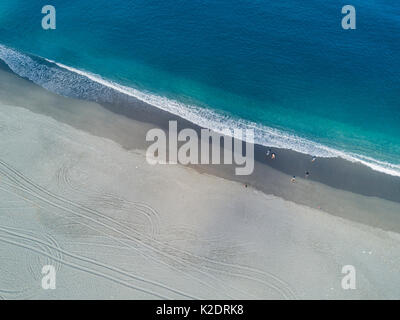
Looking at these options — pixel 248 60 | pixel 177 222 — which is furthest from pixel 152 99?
pixel 177 222

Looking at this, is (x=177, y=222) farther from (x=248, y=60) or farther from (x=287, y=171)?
(x=248, y=60)

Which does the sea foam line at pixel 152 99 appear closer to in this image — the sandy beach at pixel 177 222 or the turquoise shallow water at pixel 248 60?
the turquoise shallow water at pixel 248 60

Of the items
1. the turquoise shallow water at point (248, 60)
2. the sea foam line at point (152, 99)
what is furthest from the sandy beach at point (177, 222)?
the turquoise shallow water at point (248, 60)

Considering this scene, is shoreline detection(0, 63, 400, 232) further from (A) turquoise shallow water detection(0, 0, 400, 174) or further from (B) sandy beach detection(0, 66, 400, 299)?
(A) turquoise shallow water detection(0, 0, 400, 174)

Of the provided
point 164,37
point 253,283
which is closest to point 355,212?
point 253,283

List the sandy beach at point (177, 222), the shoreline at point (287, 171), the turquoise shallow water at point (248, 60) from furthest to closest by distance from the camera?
the turquoise shallow water at point (248, 60) < the shoreline at point (287, 171) < the sandy beach at point (177, 222)

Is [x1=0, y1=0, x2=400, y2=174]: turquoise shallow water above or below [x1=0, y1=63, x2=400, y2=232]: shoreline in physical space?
above

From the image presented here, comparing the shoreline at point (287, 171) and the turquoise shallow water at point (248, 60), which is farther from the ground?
the turquoise shallow water at point (248, 60)

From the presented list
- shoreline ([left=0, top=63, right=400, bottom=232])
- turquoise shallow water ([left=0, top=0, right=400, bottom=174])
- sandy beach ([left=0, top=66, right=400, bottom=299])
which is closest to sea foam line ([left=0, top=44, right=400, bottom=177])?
turquoise shallow water ([left=0, top=0, right=400, bottom=174])
